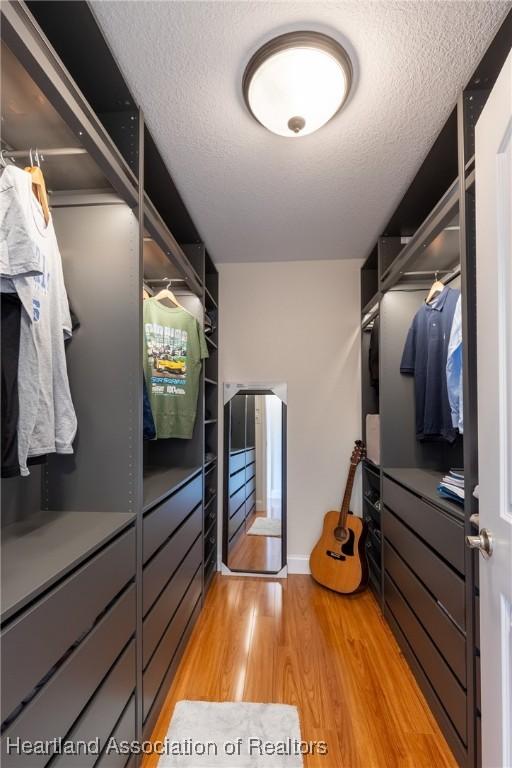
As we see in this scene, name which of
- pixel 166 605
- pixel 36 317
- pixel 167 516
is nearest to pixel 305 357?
pixel 167 516

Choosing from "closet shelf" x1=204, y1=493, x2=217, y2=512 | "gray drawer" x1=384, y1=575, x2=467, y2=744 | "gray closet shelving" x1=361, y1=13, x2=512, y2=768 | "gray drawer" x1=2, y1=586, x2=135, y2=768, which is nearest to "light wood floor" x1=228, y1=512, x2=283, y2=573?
"closet shelf" x1=204, y1=493, x2=217, y2=512

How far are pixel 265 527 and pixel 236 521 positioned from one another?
0.24 metres

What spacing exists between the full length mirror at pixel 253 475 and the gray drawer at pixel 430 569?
99 cm

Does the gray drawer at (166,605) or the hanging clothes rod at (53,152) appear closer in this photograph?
the hanging clothes rod at (53,152)

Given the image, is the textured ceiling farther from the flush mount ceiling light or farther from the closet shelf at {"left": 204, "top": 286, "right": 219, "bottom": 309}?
the closet shelf at {"left": 204, "top": 286, "right": 219, "bottom": 309}

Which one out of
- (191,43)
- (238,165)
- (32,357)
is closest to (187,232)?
(238,165)

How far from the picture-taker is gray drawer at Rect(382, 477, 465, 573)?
4.14 ft

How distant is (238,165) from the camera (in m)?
1.71

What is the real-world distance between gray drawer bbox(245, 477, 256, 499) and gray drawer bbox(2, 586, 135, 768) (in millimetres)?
1733

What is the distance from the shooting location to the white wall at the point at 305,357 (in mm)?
2807

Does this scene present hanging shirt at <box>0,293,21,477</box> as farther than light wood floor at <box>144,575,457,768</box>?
No

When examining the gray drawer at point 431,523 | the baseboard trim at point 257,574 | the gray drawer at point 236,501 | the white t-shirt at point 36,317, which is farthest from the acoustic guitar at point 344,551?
the white t-shirt at point 36,317

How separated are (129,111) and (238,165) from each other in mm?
538

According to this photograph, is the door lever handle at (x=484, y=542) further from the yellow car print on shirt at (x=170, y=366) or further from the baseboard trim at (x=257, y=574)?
the baseboard trim at (x=257, y=574)
